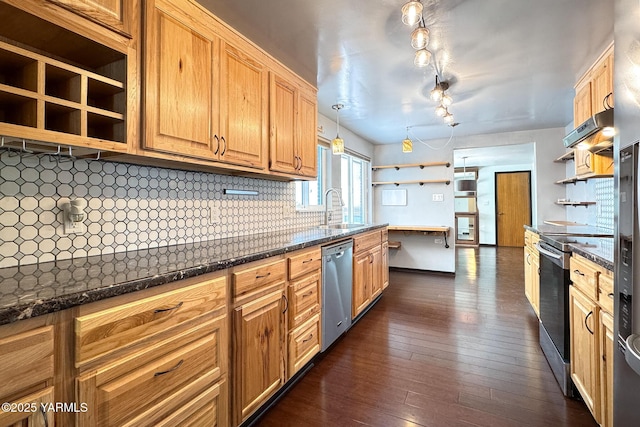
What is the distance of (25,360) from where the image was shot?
730mm

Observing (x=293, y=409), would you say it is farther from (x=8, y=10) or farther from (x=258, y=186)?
(x=8, y=10)

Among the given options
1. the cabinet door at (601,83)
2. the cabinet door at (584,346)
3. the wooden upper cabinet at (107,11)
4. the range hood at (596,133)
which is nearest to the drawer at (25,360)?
the wooden upper cabinet at (107,11)

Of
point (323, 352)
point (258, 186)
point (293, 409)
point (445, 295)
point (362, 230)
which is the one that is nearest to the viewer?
point (293, 409)

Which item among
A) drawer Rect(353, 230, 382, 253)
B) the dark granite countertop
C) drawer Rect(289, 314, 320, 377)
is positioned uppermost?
the dark granite countertop

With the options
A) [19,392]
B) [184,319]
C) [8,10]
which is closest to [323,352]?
[184,319]

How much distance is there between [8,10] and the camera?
0.97m

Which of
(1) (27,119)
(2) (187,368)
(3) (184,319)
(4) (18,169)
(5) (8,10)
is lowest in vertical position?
(2) (187,368)

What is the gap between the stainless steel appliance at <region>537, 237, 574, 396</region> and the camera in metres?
1.78

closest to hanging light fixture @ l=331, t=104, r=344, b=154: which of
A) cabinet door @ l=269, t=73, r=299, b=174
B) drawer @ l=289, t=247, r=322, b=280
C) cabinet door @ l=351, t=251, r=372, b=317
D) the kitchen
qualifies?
the kitchen

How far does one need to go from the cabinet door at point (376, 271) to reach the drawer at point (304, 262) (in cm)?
118

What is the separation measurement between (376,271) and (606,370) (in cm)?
210

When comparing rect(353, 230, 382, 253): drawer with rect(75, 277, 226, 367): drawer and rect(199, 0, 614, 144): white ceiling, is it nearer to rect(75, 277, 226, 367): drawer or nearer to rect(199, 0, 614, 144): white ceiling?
rect(199, 0, 614, 144): white ceiling

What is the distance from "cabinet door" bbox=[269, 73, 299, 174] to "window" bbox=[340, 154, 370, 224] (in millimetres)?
1835

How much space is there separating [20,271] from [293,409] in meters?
1.46
